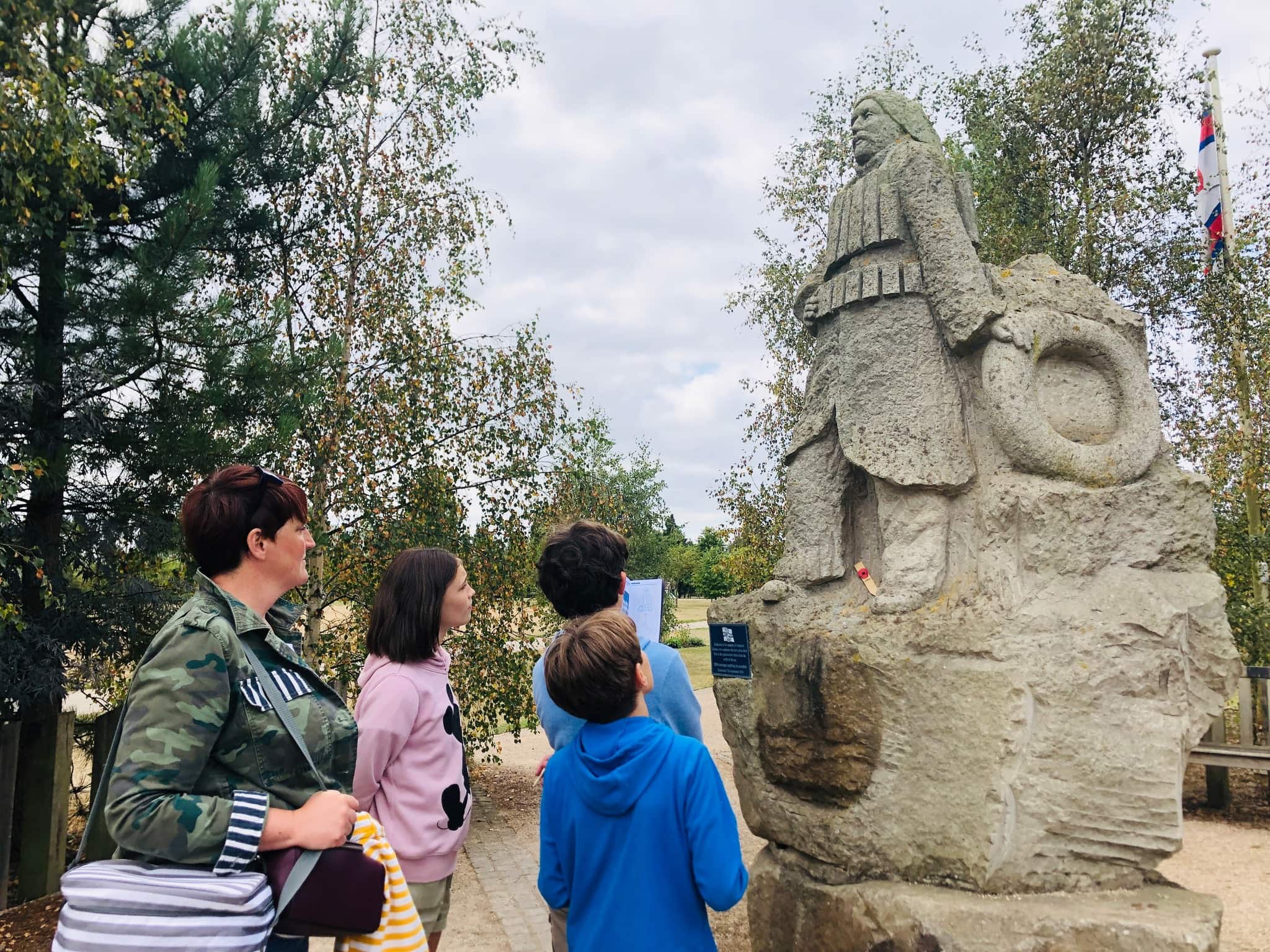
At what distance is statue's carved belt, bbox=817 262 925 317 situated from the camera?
14.4 ft

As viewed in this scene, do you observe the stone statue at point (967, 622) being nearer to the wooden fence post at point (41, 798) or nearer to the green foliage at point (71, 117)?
the green foliage at point (71, 117)

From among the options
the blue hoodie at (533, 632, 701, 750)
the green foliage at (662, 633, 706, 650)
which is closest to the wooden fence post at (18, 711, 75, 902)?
the blue hoodie at (533, 632, 701, 750)

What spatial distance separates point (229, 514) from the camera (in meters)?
1.93

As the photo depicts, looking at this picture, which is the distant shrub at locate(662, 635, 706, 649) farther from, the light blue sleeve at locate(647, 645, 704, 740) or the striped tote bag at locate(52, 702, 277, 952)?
the striped tote bag at locate(52, 702, 277, 952)

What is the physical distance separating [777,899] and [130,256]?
213 inches

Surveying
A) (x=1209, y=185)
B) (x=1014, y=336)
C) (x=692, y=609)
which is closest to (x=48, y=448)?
(x=1014, y=336)

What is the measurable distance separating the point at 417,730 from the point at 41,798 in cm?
499

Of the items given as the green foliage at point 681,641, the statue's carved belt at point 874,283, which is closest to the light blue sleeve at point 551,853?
the statue's carved belt at point 874,283

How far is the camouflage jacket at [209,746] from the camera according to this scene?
159 centimetres

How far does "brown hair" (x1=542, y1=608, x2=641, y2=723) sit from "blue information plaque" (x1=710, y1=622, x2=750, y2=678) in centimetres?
222

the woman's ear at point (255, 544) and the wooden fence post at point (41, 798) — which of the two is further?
the wooden fence post at point (41, 798)

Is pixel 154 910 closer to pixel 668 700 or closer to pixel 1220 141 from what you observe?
pixel 668 700

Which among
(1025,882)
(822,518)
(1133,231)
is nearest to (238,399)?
(822,518)

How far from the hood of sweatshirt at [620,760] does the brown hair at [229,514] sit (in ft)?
2.81
